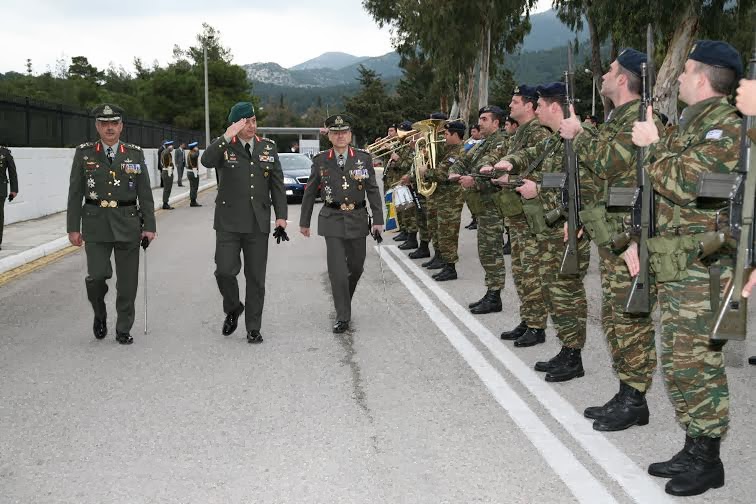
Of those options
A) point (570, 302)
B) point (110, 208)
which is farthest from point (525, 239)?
point (110, 208)

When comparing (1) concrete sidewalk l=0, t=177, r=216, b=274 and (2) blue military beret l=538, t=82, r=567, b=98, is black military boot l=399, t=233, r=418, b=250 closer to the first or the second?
(1) concrete sidewalk l=0, t=177, r=216, b=274

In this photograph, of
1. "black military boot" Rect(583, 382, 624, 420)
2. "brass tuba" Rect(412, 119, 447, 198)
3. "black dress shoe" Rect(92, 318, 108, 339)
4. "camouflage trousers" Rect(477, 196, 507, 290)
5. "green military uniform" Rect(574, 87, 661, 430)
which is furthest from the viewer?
"brass tuba" Rect(412, 119, 447, 198)

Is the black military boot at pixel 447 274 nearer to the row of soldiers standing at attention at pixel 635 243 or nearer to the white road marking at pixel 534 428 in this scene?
the white road marking at pixel 534 428

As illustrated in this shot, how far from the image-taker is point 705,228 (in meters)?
4.09

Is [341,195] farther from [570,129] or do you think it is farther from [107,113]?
[570,129]

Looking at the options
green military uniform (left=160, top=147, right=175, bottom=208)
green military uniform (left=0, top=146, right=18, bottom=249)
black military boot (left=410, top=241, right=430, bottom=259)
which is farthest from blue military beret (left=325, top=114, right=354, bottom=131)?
green military uniform (left=160, top=147, right=175, bottom=208)

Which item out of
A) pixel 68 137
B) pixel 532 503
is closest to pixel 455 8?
pixel 68 137

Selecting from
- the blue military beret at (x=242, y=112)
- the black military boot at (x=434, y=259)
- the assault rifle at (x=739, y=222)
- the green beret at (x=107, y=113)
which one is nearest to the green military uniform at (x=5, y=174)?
the black military boot at (x=434, y=259)

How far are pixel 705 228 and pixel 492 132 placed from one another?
17.0 feet

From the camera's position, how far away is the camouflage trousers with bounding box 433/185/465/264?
11.1 m

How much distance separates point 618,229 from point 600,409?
105 centimetres

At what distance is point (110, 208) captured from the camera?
739 centimetres

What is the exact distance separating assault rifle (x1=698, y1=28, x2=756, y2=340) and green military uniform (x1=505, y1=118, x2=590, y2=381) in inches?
82.8

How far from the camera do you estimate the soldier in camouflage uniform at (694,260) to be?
3.99m
